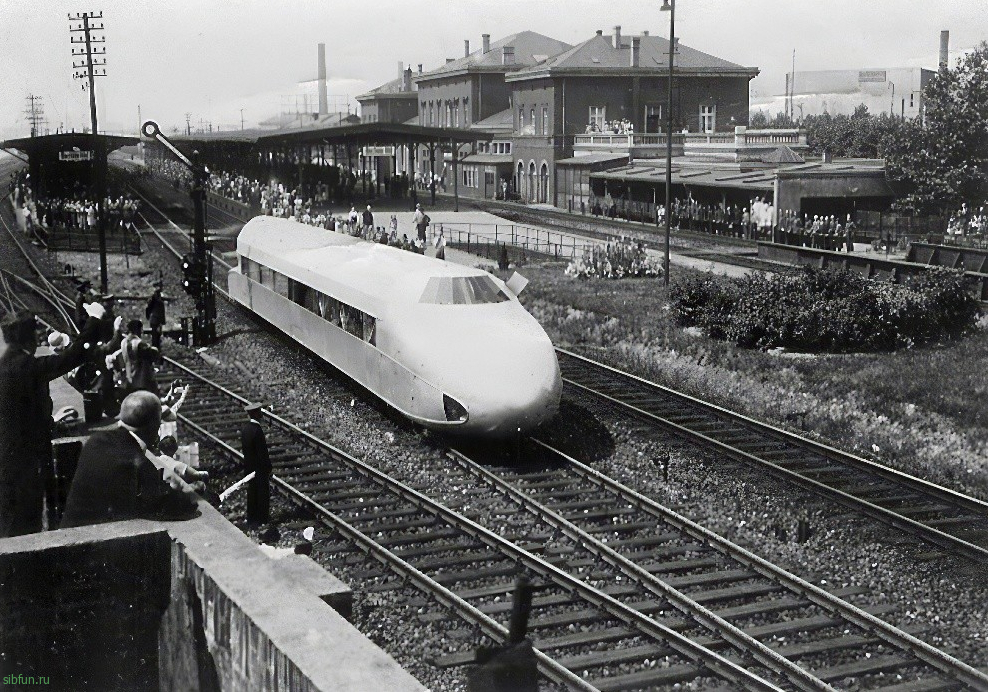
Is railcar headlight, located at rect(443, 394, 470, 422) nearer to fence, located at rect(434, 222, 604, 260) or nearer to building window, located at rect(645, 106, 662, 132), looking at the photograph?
fence, located at rect(434, 222, 604, 260)

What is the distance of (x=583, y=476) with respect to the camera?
12.8 metres

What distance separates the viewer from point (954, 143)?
37.6 meters

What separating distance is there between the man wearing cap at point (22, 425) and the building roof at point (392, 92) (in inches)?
3666

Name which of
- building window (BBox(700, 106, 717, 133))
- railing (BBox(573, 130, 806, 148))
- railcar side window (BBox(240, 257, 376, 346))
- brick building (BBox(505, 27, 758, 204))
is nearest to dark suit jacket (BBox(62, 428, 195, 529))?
railcar side window (BBox(240, 257, 376, 346))

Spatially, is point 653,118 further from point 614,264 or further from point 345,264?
point 345,264

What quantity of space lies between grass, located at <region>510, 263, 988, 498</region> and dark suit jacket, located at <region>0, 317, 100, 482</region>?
32.5ft

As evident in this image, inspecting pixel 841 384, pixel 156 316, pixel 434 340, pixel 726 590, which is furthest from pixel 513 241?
pixel 726 590

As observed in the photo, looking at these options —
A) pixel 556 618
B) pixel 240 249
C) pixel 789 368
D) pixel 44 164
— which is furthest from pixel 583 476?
pixel 44 164

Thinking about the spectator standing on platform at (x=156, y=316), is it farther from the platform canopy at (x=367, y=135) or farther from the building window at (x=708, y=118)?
the building window at (x=708, y=118)

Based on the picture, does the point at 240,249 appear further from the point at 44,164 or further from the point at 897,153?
the point at 897,153

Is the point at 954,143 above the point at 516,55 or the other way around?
the other way around

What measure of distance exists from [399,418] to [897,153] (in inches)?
1196

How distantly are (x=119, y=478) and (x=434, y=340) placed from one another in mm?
7381

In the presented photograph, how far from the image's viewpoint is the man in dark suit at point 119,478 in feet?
19.6
